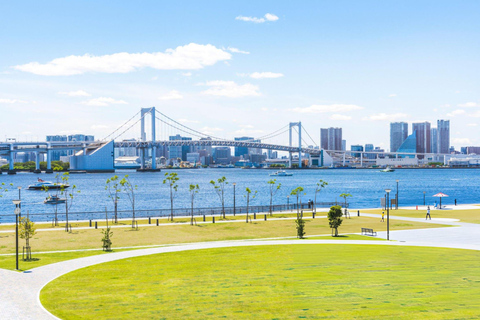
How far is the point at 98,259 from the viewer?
20609mm

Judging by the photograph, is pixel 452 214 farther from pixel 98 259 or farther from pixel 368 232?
pixel 98 259

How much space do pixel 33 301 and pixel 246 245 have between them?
12773 mm

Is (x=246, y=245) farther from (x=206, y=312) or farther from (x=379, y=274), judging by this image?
(x=206, y=312)

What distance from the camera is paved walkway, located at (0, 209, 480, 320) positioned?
1292 centimetres

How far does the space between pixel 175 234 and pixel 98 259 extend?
988 centimetres

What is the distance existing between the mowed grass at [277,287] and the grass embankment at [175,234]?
243 inches

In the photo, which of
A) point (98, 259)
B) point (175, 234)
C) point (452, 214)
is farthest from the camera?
point (452, 214)

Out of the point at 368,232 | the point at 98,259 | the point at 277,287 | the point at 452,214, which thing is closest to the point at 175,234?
the point at 98,259

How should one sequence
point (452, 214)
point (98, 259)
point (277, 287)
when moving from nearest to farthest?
point (277, 287) → point (98, 259) → point (452, 214)

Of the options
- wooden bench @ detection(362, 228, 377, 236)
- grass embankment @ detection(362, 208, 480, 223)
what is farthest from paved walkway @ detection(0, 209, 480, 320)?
grass embankment @ detection(362, 208, 480, 223)

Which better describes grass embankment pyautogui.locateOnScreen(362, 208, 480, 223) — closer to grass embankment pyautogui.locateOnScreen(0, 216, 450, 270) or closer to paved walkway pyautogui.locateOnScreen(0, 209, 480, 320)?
paved walkway pyautogui.locateOnScreen(0, 209, 480, 320)

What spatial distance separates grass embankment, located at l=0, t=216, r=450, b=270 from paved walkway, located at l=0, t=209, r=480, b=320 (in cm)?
211

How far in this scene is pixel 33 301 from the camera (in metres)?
13.6

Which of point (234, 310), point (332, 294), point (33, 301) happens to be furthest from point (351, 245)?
point (33, 301)
